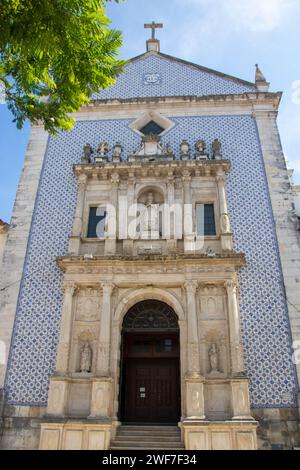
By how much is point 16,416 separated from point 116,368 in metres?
2.74

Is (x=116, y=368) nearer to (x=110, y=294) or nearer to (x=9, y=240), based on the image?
(x=110, y=294)

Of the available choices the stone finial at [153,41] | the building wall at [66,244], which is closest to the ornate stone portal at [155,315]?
the building wall at [66,244]

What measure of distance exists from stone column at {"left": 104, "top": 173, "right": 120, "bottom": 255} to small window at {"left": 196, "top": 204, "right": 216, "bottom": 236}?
2516mm

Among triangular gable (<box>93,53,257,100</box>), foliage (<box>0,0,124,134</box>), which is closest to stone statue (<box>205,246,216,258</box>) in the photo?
foliage (<box>0,0,124,134</box>)

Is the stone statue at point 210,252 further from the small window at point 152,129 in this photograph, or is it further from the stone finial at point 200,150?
the small window at point 152,129

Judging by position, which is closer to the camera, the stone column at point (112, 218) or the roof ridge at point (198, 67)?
the stone column at point (112, 218)

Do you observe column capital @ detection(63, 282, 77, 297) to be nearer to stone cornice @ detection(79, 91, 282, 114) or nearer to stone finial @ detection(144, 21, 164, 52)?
stone cornice @ detection(79, 91, 282, 114)

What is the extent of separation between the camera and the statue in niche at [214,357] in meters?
10.6

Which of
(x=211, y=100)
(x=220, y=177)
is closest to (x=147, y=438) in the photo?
(x=220, y=177)

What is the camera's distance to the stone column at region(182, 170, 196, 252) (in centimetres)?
1212

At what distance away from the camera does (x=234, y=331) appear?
35.2 ft

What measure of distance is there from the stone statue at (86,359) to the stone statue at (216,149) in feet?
23.2

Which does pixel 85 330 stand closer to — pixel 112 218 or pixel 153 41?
pixel 112 218
